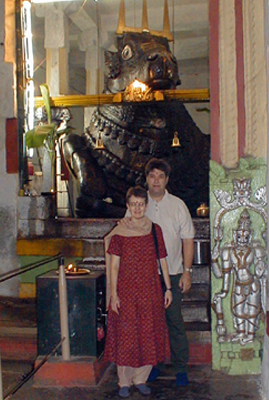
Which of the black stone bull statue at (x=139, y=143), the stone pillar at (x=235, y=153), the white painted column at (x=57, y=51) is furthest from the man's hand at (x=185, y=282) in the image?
the white painted column at (x=57, y=51)

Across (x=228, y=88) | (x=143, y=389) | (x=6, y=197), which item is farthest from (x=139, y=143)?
(x=143, y=389)

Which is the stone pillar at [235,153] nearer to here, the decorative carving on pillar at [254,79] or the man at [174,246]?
the decorative carving on pillar at [254,79]

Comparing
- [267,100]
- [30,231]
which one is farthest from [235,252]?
[30,231]

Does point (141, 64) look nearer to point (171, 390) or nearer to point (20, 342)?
point (20, 342)

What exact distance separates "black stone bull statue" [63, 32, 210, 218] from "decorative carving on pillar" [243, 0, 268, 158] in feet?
10.2

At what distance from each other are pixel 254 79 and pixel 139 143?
3.43m

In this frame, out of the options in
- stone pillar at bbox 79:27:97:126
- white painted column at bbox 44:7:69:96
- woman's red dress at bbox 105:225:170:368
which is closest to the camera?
woman's red dress at bbox 105:225:170:368

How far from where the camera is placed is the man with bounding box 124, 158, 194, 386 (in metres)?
3.90

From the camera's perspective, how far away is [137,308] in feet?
12.1

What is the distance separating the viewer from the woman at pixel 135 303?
12.0 feet

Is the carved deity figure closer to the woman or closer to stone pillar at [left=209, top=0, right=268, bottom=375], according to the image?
stone pillar at [left=209, top=0, right=268, bottom=375]

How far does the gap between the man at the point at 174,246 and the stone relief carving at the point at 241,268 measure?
0.39 metres

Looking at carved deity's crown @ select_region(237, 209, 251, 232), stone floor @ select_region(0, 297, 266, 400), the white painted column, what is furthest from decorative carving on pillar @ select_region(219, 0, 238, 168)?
the white painted column

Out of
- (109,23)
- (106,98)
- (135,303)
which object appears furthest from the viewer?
(109,23)
